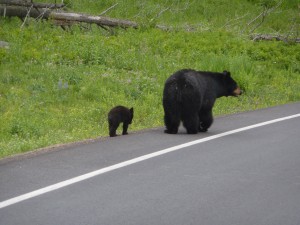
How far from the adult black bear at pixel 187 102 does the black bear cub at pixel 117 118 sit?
89cm

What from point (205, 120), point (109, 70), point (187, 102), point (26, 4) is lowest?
point (205, 120)

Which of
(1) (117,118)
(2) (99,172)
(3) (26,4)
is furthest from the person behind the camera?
(3) (26,4)

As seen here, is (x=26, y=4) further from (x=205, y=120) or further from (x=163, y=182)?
(x=163, y=182)

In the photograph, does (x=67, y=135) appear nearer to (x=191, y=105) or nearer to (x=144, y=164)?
(x=191, y=105)

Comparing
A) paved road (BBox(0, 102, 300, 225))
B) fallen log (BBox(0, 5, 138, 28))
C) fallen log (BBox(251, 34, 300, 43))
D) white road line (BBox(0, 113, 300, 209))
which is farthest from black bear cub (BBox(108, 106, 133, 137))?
fallen log (BBox(251, 34, 300, 43))

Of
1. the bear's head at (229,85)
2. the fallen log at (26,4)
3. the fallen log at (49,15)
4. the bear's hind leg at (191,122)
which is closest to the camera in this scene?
the bear's hind leg at (191,122)

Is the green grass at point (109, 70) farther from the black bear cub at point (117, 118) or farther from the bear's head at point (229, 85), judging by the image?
the bear's head at point (229, 85)

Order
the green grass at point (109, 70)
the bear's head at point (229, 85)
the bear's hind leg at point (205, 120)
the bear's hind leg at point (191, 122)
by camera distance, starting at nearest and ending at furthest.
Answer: the bear's hind leg at point (191, 122), the bear's hind leg at point (205, 120), the bear's head at point (229, 85), the green grass at point (109, 70)

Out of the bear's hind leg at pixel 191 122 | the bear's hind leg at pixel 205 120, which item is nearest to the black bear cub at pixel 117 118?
the bear's hind leg at pixel 191 122

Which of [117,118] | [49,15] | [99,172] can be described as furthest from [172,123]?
[49,15]

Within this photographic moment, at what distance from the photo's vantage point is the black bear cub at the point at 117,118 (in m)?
11.6

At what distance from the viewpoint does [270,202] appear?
6.96 metres

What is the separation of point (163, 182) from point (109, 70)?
33.9 feet

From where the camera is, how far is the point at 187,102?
429 inches
